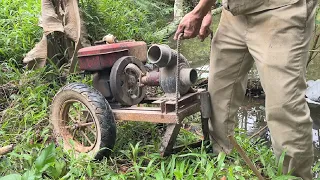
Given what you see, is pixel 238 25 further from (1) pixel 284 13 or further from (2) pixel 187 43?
(2) pixel 187 43

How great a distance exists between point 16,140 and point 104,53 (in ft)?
3.18

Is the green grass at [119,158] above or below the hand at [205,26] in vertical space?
below

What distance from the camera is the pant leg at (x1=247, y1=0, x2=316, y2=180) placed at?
90.1 inches

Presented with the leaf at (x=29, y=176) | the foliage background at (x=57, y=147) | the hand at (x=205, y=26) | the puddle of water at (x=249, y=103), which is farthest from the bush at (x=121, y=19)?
the leaf at (x=29, y=176)

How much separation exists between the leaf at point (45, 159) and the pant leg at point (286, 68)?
1278 millimetres

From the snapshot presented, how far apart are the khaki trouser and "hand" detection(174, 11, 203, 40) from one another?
202 millimetres

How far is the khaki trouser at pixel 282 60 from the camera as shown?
2.29m

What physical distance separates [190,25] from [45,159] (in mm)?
1171

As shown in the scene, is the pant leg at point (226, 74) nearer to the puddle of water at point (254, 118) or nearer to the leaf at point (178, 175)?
the leaf at point (178, 175)

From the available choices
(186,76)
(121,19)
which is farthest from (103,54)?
(121,19)

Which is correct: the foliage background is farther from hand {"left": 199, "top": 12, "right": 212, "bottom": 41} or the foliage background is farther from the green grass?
hand {"left": 199, "top": 12, "right": 212, "bottom": 41}

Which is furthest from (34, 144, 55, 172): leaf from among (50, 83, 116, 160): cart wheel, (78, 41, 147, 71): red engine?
(78, 41, 147, 71): red engine

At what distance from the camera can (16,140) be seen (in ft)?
10.5

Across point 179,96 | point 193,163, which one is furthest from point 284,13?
point 193,163
